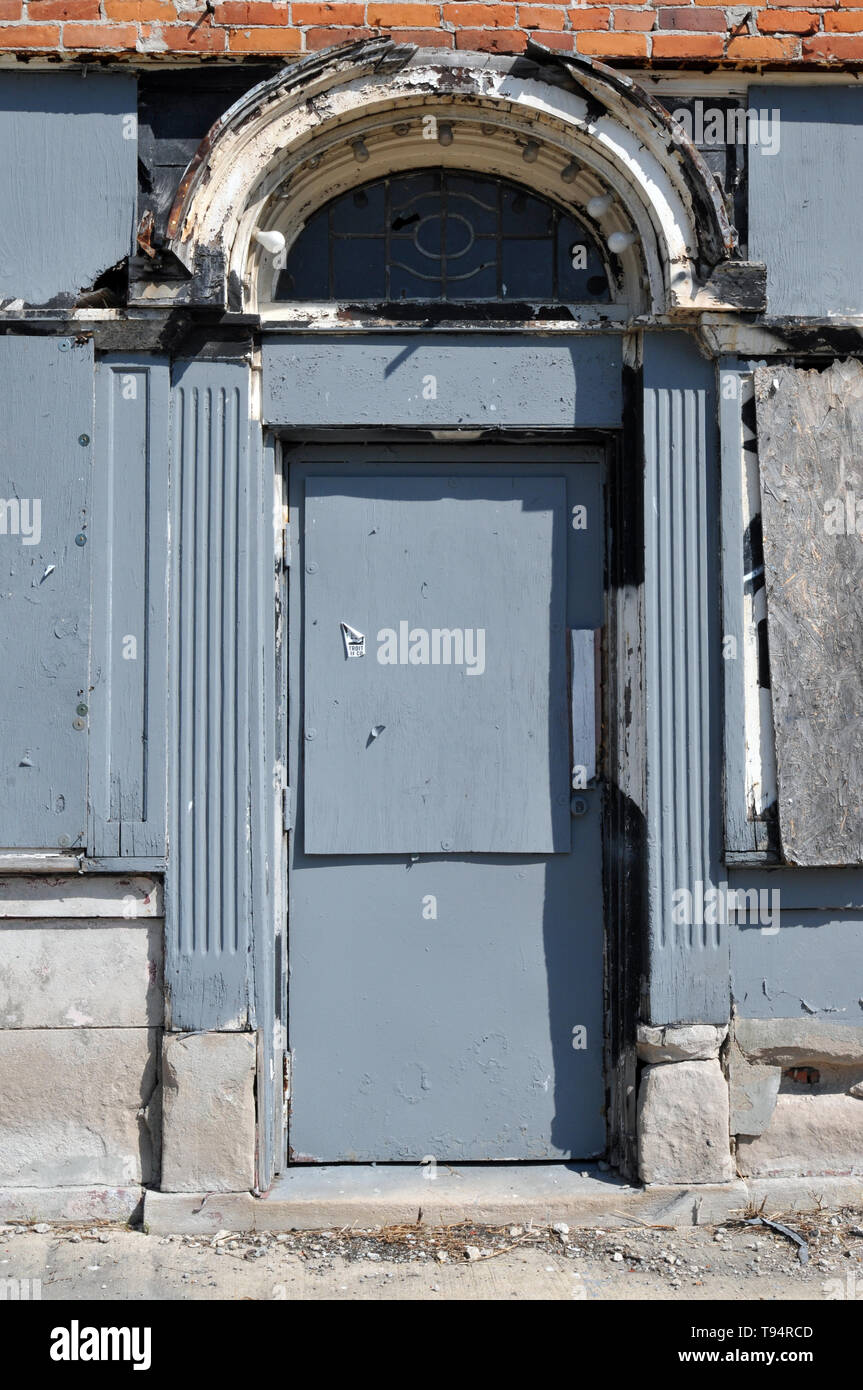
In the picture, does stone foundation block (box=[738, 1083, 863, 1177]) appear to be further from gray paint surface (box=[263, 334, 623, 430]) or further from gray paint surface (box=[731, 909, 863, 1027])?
gray paint surface (box=[263, 334, 623, 430])

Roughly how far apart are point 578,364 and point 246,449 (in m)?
1.27

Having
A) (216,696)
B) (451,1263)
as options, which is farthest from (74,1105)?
(216,696)

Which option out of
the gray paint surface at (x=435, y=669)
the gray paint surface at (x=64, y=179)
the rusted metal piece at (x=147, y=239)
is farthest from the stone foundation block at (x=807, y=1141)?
the gray paint surface at (x=64, y=179)

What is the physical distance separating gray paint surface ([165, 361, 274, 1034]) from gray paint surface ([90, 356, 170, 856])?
0.18ft

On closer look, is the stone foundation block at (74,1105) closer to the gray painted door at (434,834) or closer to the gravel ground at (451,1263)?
the gravel ground at (451,1263)

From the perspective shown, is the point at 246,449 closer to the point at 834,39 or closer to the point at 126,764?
the point at 126,764

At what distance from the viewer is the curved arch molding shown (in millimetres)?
4043

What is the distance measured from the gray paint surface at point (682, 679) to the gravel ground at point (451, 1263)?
76 cm

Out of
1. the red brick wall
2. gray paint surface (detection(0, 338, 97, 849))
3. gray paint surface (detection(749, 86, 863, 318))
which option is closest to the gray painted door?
gray paint surface (detection(0, 338, 97, 849))

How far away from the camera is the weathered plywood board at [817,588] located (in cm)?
413

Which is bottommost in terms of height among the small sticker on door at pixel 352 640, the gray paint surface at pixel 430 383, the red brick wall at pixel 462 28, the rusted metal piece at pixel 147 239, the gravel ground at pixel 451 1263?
the gravel ground at pixel 451 1263

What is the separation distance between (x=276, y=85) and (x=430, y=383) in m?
1.16

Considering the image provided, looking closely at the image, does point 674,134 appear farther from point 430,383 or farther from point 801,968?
point 801,968

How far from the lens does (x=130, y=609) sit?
412 cm
